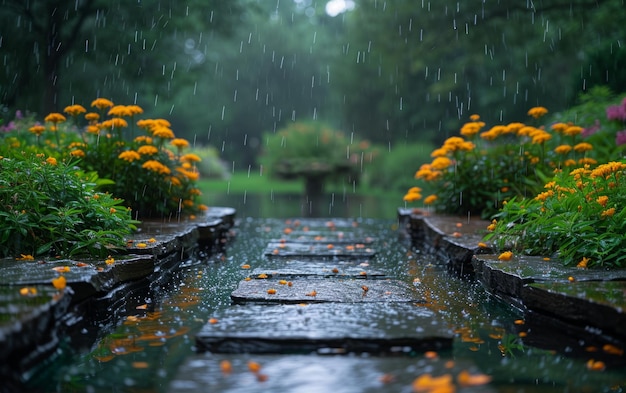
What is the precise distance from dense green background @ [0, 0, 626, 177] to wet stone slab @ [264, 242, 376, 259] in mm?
5081

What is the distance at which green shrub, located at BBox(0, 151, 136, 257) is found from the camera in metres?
3.98

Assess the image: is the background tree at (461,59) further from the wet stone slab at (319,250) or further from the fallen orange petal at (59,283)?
the fallen orange petal at (59,283)

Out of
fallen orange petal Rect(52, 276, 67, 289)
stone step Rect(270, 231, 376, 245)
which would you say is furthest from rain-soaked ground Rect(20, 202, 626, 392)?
stone step Rect(270, 231, 376, 245)

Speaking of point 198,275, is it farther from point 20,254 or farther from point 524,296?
point 524,296

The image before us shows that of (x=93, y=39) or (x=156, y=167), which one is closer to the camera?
(x=156, y=167)

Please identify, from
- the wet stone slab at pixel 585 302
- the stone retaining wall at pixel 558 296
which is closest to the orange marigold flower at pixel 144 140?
the stone retaining wall at pixel 558 296

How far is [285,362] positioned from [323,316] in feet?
1.81

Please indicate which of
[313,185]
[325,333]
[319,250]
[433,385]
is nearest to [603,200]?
[325,333]

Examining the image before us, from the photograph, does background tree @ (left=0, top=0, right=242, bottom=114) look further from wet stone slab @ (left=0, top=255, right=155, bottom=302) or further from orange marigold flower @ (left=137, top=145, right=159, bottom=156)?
wet stone slab @ (left=0, top=255, right=155, bottom=302)

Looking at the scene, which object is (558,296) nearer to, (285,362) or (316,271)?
(285,362)

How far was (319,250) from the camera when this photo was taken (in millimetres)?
5895

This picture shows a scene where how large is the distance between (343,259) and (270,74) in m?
36.2

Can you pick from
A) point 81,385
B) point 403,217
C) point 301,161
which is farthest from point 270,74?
point 81,385

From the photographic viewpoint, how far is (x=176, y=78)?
19438 mm
